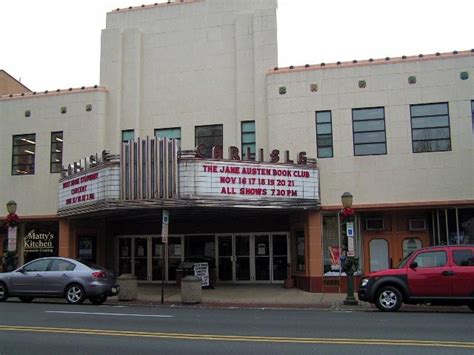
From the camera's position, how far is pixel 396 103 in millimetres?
21172

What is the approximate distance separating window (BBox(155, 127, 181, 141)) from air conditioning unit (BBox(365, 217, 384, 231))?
8.44m

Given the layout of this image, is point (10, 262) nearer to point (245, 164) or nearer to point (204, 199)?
point (204, 199)

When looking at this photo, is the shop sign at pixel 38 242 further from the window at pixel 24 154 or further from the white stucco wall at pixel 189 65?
the white stucco wall at pixel 189 65

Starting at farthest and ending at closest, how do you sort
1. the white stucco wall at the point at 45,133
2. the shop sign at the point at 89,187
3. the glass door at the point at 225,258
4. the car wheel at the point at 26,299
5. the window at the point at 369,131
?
the glass door at the point at 225,258, the white stucco wall at the point at 45,133, the window at the point at 369,131, the shop sign at the point at 89,187, the car wheel at the point at 26,299

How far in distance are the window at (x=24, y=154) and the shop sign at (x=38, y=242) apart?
2.73m

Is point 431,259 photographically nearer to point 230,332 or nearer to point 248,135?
point 230,332

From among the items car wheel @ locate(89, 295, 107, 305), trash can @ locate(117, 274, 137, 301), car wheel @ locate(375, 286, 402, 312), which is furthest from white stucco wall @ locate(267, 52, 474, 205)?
car wheel @ locate(89, 295, 107, 305)

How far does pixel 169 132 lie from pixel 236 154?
5.18 metres

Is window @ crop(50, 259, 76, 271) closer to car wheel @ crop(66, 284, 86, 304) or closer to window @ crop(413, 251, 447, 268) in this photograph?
car wheel @ crop(66, 284, 86, 304)

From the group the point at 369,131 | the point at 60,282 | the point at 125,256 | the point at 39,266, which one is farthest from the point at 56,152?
the point at 369,131

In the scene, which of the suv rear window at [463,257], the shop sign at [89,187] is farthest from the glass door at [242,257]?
the suv rear window at [463,257]

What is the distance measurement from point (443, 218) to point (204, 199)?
29.1ft

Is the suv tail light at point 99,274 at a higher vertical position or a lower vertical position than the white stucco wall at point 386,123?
lower

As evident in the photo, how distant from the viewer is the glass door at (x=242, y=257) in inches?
960
